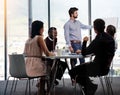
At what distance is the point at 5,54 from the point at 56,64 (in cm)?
324

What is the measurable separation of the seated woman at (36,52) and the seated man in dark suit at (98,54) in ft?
1.41

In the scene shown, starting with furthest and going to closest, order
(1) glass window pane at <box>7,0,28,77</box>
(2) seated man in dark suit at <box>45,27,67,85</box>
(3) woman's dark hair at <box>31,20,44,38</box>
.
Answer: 1. (1) glass window pane at <box>7,0,28,77</box>
2. (2) seated man in dark suit at <box>45,27,67,85</box>
3. (3) woman's dark hair at <box>31,20,44,38</box>

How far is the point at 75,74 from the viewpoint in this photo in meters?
4.15

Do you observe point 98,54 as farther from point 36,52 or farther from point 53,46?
point 53,46

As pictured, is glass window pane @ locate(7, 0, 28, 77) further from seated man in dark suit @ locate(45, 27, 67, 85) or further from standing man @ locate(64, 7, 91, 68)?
standing man @ locate(64, 7, 91, 68)

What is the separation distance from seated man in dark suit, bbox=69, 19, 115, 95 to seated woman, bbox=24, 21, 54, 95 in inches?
16.9

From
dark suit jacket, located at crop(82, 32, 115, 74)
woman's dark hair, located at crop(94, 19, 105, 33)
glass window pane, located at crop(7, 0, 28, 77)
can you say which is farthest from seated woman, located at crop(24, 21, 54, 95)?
glass window pane, located at crop(7, 0, 28, 77)

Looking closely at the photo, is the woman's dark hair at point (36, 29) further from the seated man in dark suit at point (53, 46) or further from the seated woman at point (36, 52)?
the seated man in dark suit at point (53, 46)

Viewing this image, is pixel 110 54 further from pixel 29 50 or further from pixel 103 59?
pixel 29 50

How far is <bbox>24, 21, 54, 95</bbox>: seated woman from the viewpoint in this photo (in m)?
4.09

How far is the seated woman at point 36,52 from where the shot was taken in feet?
13.4

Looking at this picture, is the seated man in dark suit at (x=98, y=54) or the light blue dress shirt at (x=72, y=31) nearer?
the seated man in dark suit at (x=98, y=54)

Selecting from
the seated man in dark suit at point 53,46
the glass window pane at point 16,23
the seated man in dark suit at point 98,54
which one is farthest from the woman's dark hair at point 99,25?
the glass window pane at point 16,23

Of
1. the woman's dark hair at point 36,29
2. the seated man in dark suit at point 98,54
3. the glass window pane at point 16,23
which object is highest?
the glass window pane at point 16,23
